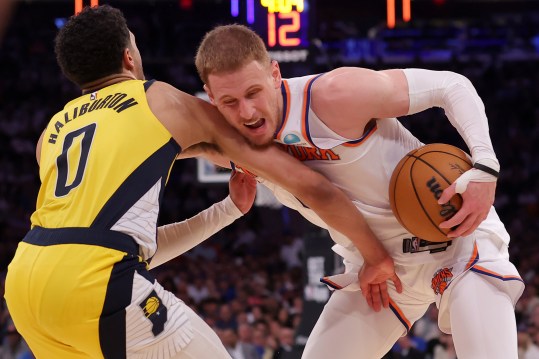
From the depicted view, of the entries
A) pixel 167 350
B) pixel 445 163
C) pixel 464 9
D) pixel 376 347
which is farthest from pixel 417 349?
pixel 464 9

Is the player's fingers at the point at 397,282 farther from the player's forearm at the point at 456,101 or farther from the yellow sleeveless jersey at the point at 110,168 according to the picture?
the yellow sleeveless jersey at the point at 110,168

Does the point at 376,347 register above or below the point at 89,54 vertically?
below

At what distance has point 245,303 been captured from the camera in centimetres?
1093

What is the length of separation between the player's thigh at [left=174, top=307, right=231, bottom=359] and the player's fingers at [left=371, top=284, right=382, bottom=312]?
1002mm

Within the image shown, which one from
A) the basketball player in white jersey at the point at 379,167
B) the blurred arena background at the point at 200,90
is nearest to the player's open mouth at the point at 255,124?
the basketball player in white jersey at the point at 379,167

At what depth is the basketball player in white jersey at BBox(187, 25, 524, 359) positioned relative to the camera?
10.4 ft

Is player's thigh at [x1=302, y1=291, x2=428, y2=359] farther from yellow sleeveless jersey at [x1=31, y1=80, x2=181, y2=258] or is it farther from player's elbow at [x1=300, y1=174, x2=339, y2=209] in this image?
yellow sleeveless jersey at [x1=31, y1=80, x2=181, y2=258]

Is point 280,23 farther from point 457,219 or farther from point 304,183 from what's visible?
point 457,219

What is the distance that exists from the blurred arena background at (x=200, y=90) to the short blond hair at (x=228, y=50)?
6.91 metres

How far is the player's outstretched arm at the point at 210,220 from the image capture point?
12.5 feet

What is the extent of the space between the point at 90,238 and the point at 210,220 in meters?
1.24

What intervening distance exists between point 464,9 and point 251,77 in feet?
43.9

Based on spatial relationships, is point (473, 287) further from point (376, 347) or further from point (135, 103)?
point (135, 103)

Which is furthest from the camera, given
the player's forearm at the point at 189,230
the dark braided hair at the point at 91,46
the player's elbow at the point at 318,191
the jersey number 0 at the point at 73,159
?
the player's forearm at the point at 189,230
